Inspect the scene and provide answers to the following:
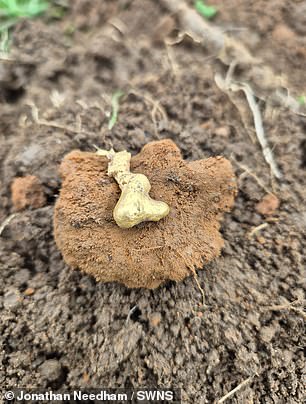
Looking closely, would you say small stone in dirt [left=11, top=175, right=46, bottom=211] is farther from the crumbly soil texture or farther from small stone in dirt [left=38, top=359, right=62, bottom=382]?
small stone in dirt [left=38, top=359, right=62, bottom=382]

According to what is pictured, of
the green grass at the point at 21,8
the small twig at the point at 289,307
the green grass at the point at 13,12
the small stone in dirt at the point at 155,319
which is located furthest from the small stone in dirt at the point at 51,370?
the green grass at the point at 21,8

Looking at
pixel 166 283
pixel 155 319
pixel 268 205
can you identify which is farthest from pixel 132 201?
pixel 268 205

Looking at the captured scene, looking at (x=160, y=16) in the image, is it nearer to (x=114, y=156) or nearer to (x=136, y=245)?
(x=114, y=156)

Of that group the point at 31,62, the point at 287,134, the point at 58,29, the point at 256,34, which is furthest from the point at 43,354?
the point at 256,34

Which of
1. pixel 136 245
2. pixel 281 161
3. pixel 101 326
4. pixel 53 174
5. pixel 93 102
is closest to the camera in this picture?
pixel 136 245

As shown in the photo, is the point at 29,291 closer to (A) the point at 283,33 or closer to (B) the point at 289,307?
(B) the point at 289,307

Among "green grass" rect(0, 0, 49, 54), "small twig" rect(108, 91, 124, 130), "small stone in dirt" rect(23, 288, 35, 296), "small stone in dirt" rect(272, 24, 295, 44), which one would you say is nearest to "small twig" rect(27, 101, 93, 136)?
"small twig" rect(108, 91, 124, 130)
